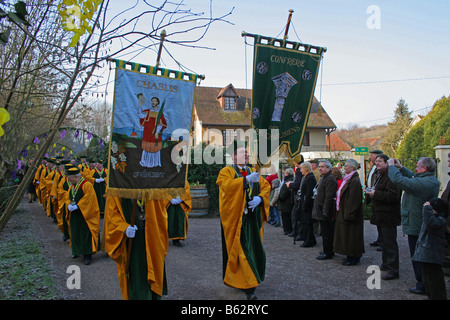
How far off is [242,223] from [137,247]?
146 centimetres

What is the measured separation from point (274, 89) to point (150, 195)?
2960mm

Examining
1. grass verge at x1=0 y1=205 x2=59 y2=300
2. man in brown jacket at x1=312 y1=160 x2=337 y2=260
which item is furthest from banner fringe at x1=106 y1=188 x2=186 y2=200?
man in brown jacket at x1=312 y1=160 x2=337 y2=260

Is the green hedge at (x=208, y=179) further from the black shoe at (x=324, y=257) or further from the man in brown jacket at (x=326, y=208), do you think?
the black shoe at (x=324, y=257)

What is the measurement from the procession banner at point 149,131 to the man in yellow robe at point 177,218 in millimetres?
3791

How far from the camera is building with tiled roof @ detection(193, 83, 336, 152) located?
96.1 ft

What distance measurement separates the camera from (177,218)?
329 inches

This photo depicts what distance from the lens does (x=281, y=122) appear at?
6.16m

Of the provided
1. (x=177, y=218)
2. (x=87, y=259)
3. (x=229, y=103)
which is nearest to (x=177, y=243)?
(x=177, y=218)

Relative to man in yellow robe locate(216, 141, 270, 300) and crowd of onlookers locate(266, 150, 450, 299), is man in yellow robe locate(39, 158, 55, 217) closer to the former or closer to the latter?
crowd of onlookers locate(266, 150, 450, 299)

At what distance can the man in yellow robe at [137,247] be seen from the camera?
4301 mm

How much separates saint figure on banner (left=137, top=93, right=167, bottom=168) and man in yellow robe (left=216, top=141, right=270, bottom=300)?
4.20ft

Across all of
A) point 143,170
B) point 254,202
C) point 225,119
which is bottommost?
point 254,202

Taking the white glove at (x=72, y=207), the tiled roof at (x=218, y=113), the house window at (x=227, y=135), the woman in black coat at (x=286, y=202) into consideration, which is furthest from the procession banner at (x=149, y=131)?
the house window at (x=227, y=135)

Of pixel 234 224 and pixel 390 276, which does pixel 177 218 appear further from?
pixel 390 276
